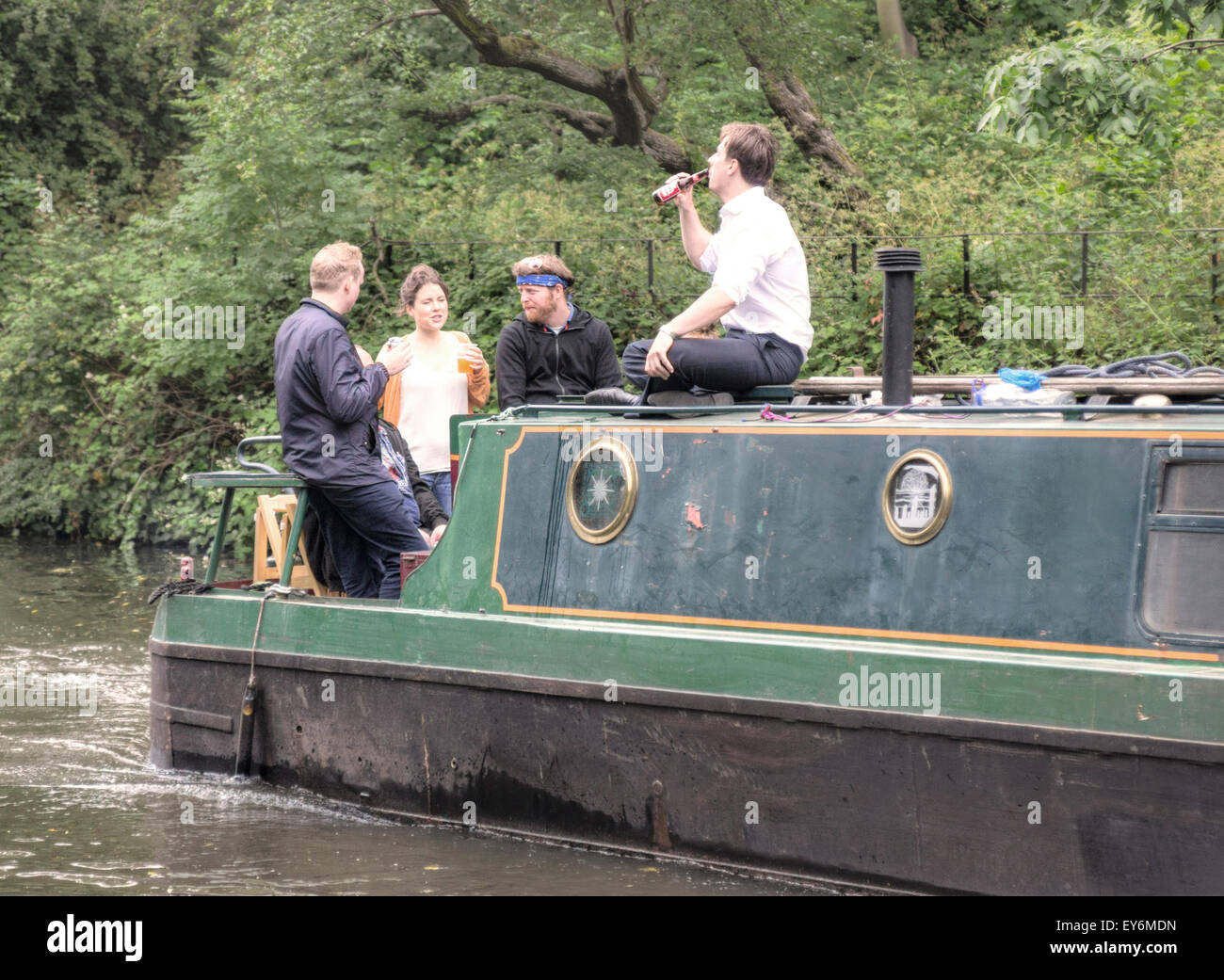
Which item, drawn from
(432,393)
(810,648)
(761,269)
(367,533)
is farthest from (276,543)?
(810,648)

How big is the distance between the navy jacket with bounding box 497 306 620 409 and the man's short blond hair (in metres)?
0.91

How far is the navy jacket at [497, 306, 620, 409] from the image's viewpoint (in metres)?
7.42

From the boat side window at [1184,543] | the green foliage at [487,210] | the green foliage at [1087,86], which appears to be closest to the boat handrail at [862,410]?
the boat side window at [1184,543]

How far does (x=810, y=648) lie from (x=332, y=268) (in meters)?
2.92

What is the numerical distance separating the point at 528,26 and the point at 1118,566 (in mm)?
14738

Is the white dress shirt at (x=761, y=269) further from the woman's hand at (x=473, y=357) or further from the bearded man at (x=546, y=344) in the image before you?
the woman's hand at (x=473, y=357)

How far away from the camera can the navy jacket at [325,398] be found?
21.7 feet

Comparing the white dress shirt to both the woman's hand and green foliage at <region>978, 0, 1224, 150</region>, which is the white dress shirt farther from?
green foliage at <region>978, 0, 1224, 150</region>

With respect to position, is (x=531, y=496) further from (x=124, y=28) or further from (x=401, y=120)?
(x=124, y=28)

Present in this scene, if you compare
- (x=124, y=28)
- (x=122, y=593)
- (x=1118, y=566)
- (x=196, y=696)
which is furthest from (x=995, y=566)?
(x=124, y=28)

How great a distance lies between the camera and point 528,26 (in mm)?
17969

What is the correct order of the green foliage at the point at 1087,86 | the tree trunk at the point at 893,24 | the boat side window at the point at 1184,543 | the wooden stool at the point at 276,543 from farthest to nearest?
the tree trunk at the point at 893,24 → the green foliage at the point at 1087,86 → the wooden stool at the point at 276,543 → the boat side window at the point at 1184,543

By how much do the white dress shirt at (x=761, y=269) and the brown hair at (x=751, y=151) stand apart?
0.06 meters

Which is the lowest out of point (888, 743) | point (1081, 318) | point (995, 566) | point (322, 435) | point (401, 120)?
point (888, 743)
